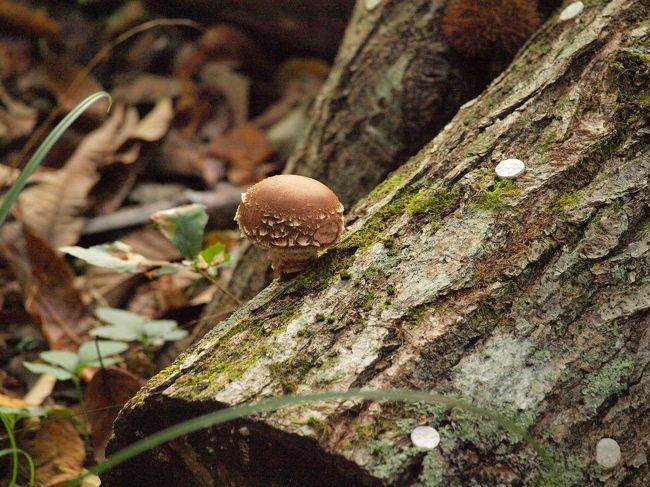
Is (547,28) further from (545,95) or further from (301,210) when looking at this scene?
(301,210)

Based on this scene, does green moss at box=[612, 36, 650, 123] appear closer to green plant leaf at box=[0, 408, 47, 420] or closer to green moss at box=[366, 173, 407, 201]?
green moss at box=[366, 173, 407, 201]

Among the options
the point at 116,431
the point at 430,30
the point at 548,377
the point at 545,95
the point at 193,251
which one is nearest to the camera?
the point at 548,377

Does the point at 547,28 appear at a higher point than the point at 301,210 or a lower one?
higher

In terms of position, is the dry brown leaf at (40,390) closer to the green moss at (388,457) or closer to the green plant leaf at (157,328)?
the green plant leaf at (157,328)

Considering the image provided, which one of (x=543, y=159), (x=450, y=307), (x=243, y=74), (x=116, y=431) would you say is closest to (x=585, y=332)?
(x=450, y=307)

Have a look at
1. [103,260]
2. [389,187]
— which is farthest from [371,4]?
[103,260]

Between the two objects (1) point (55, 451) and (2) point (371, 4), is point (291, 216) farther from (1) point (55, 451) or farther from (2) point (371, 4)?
(2) point (371, 4)
